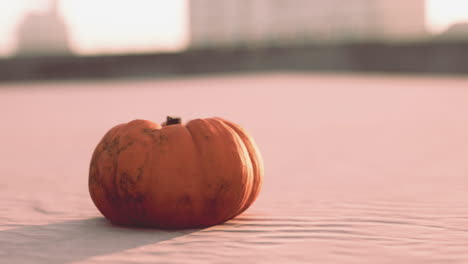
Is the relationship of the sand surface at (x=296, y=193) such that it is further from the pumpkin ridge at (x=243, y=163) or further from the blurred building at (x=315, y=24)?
the blurred building at (x=315, y=24)

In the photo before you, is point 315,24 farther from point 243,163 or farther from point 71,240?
point 71,240

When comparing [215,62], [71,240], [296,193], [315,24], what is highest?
[315,24]

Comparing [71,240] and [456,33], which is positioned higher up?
[456,33]

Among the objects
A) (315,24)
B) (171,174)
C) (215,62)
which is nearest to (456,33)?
(315,24)

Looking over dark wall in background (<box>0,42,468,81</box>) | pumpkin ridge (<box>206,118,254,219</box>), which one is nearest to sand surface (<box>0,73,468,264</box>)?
pumpkin ridge (<box>206,118,254,219</box>)

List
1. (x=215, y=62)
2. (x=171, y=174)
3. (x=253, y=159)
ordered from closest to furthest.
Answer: (x=171, y=174), (x=253, y=159), (x=215, y=62)

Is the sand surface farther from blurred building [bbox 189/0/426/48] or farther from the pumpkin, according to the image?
blurred building [bbox 189/0/426/48]
